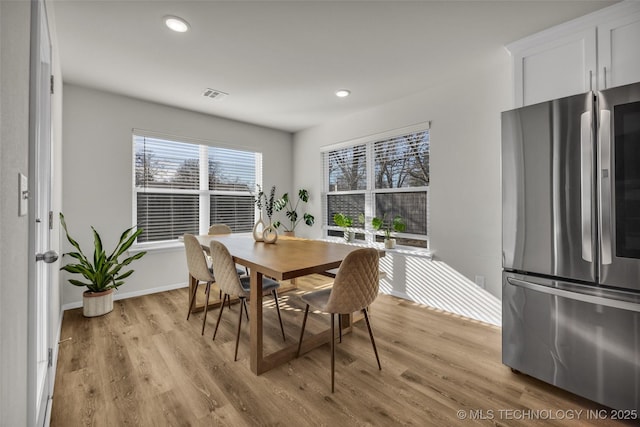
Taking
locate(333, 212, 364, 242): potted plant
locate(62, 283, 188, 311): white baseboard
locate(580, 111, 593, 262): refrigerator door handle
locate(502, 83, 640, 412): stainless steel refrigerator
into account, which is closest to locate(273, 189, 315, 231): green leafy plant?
locate(333, 212, 364, 242): potted plant

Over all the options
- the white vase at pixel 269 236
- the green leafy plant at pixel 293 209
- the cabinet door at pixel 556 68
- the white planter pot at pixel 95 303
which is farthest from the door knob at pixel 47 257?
the green leafy plant at pixel 293 209

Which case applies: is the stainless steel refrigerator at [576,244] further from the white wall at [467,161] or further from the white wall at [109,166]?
the white wall at [109,166]

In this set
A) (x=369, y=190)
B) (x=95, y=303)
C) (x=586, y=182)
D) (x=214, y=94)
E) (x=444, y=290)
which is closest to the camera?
(x=586, y=182)

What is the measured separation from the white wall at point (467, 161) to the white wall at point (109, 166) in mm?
3169

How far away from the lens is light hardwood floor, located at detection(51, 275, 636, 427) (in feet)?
5.30

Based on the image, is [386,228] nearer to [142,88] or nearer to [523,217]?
[523,217]

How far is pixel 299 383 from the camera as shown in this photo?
6.28 ft

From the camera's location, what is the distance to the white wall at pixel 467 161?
9.29 ft

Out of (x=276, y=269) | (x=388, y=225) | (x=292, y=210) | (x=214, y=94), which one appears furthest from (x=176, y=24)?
(x=292, y=210)

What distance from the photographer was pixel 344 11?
2.04m

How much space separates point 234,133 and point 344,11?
298 cm

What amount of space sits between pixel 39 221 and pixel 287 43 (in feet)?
6.97

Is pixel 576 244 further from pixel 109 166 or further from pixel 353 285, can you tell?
pixel 109 166

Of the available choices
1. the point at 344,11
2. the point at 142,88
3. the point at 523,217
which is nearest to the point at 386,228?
the point at 523,217
